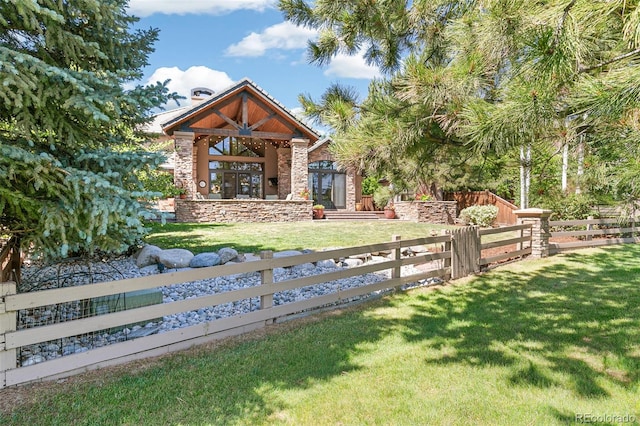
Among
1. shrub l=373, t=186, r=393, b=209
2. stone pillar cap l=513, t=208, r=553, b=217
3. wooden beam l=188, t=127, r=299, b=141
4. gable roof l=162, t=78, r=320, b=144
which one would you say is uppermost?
gable roof l=162, t=78, r=320, b=144

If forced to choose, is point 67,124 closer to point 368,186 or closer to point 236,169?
point 236,169

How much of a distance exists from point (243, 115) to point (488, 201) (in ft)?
41.9

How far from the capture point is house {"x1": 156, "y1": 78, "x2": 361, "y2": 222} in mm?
15344

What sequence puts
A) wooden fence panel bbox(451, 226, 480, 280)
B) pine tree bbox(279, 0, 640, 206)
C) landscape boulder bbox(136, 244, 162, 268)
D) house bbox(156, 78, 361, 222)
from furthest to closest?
house bbox(156, 78, 361, 222), landscape boulder bbox(136, 244, 162, 268), wooden fence panel bbox(451, 226, 480, 280), pine tree bbox(279, 0, 640, 206)

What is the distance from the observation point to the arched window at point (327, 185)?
21.2 metres

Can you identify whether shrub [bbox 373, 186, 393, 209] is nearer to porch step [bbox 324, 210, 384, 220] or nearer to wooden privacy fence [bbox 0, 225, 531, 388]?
porch step [bbox 324, 210, 384, 220]

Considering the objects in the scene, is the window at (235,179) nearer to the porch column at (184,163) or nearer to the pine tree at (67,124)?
the porch column at (184,163)

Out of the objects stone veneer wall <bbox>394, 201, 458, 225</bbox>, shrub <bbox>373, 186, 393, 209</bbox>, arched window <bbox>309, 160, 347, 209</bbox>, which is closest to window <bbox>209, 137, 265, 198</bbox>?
arched window <bbox>309, 160, 347, 209</bbox>

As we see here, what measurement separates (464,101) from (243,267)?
275cm

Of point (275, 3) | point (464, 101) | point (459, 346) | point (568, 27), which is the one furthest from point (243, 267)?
point (568, 27)

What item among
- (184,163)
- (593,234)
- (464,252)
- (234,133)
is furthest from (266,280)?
(234,133)

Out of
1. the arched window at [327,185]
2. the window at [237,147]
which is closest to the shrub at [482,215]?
the arched window at [327,185]

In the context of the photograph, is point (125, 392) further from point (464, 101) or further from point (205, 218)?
point (205, 218)

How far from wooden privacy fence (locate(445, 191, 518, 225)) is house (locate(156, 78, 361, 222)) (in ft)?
18.4
